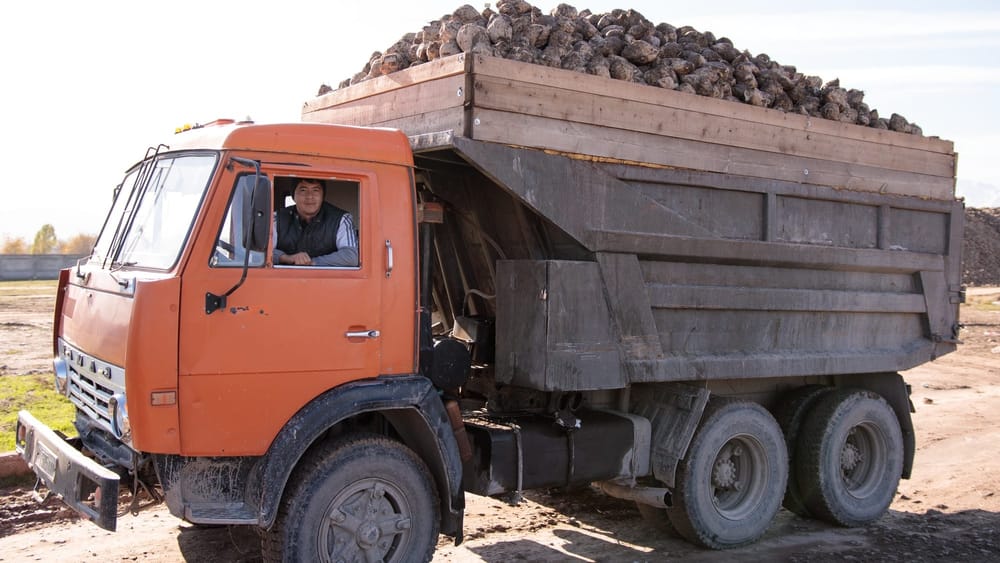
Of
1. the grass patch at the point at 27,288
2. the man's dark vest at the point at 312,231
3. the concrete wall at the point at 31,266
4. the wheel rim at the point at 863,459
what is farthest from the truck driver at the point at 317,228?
the concrete wall at the point at 31,266

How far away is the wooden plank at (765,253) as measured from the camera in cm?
588

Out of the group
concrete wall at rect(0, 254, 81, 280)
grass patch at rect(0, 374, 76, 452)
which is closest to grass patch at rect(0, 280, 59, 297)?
concrete wall at rect(0, 254, 81, 280)

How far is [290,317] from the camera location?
4637 mm

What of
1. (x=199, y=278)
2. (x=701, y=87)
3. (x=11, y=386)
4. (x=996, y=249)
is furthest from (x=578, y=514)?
(x=996, y=249)

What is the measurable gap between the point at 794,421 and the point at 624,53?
3131mm

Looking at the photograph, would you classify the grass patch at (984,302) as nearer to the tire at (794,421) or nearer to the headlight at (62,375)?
the tire at (794,421)

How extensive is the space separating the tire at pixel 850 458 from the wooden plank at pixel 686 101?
2058 mm

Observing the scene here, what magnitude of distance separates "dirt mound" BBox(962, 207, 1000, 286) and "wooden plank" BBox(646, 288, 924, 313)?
108ft

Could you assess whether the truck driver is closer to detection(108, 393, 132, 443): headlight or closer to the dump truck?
the dump truck

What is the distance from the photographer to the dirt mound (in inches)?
1511

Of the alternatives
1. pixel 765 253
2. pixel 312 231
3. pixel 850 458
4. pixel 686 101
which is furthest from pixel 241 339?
pixel 850 458

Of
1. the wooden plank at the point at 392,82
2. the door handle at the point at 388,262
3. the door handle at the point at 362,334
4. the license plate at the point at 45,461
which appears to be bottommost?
the license plate at the point at 45,461

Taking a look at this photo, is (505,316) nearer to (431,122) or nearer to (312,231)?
(431,122)

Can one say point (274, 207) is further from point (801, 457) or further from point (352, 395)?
point (801, 457)
